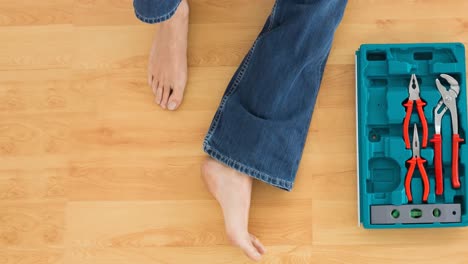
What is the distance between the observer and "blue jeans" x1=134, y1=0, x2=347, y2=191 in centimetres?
100

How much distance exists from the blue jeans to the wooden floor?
2.7 inches

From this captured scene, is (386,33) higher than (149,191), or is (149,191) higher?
(386,33)

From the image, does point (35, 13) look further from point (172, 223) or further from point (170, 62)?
point (172, 223)

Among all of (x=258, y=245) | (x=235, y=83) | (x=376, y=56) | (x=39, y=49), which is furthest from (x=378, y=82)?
(x=39, y=49)

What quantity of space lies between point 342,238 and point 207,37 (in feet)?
1.52

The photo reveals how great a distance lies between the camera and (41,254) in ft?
3.58

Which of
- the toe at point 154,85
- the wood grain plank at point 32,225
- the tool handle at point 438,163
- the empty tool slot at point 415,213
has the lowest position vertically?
the wood grain plank at point 32,225

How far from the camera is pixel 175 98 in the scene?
43.3 inches

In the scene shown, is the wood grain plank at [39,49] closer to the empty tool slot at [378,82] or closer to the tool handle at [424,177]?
the empty tool slot at [378,82]

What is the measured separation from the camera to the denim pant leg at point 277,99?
100cm

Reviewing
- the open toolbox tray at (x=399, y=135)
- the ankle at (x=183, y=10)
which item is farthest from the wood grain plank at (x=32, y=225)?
the open toolbox tray at (x=399, y=135)

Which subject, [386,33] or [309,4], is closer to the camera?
[309,4]

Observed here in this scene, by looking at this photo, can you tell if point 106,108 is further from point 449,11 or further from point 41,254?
point 449,11

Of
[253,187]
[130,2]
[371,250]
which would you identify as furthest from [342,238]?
[130,2]
